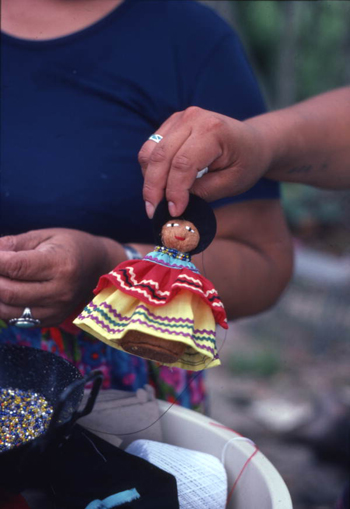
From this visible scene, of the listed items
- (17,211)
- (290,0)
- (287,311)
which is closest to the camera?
(17,211)

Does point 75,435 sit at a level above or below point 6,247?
below

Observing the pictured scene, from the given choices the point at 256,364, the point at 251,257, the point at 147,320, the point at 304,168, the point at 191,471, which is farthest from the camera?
the point at 256,364

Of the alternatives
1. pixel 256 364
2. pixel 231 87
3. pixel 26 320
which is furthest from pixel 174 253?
pixel 256 364

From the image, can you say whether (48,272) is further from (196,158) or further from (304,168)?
(304,168)

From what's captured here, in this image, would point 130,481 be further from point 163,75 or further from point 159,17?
point 159,17

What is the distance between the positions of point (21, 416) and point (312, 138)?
514 millimetres

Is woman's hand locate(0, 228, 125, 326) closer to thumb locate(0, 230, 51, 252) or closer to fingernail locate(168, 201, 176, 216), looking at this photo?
thumb locate(0, 230, 51, 252)

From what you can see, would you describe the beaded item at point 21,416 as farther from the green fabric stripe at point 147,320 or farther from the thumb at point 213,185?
the thumb at point 213,185

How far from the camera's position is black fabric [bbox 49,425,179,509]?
1.95 feet

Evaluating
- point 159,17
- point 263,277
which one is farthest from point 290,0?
point 263,277

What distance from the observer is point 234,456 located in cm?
72

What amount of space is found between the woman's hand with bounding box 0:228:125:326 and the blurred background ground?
2.98ft

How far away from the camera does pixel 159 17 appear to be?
913 millimetres

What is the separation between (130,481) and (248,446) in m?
0.18
